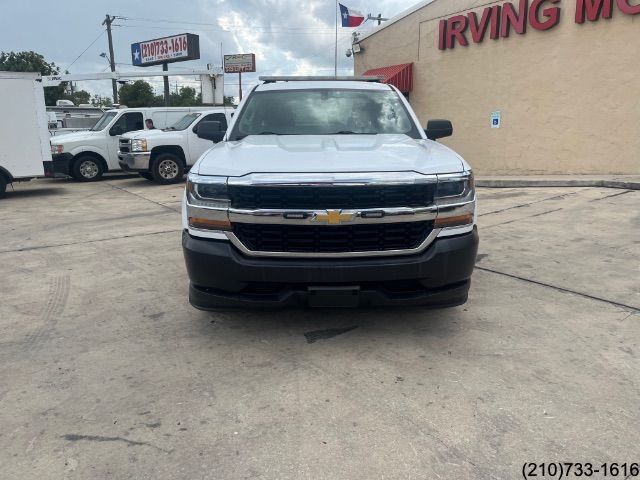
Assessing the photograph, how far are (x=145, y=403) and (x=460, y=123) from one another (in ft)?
47.6

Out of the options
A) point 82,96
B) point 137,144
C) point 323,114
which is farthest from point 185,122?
point 82,96

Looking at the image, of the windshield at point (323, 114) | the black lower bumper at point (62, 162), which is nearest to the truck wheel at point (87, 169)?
the black lower bumper at point (62, 162)

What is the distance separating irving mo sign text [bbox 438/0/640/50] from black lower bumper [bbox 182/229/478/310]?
10.8 m

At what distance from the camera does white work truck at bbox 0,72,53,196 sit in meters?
11.0

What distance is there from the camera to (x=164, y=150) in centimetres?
1327

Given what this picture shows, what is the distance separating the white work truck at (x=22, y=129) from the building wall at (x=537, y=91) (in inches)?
441

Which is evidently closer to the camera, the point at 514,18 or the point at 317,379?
the point at 317,379

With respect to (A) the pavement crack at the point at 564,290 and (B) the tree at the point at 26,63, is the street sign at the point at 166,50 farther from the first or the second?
(A) the pavement crack at the point at 564,290

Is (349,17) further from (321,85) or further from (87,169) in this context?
(321,85)

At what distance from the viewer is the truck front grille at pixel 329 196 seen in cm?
313

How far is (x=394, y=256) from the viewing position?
3.24 metres

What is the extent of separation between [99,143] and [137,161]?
232cm

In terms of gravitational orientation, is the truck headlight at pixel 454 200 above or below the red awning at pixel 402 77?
below

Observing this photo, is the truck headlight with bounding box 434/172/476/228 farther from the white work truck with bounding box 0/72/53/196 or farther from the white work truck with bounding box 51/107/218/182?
the white work truck with bounding box 51/107/218/182
